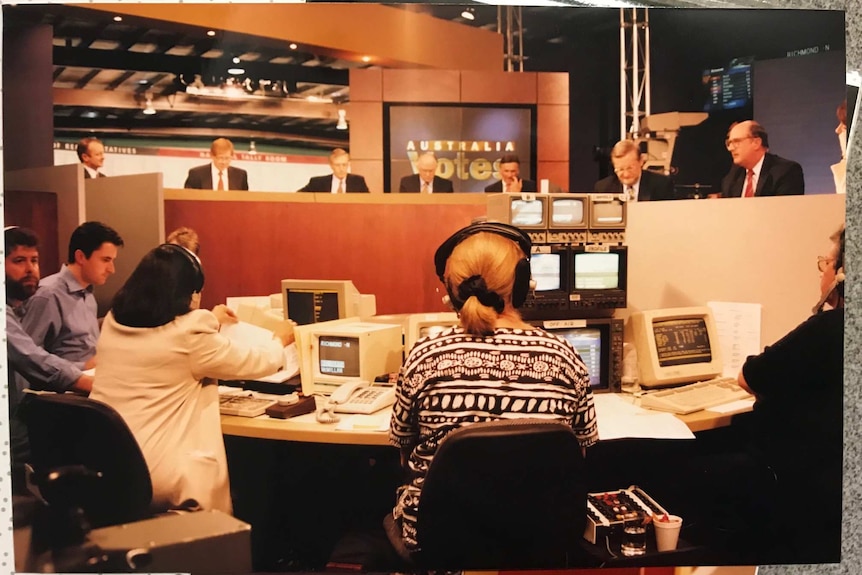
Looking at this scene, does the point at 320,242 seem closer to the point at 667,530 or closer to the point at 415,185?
the point at 415,185

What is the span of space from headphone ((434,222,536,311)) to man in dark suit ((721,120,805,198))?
0.78 m

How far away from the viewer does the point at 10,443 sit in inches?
86.0

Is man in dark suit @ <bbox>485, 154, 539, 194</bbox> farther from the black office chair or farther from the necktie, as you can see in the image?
the black office chair

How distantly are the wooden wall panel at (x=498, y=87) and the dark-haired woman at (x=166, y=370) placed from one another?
108 cm

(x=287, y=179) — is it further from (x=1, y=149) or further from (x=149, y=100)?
(x=1, y=149)

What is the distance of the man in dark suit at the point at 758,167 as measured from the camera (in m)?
2.28

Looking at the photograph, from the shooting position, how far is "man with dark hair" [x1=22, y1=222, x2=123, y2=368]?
2154mm

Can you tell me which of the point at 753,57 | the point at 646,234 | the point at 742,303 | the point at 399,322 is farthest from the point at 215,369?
the point at 753,57

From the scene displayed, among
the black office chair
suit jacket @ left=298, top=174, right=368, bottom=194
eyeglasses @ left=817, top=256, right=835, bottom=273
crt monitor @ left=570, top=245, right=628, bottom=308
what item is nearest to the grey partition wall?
suit jacket @ left=298, top=174, right=368, bottom=194

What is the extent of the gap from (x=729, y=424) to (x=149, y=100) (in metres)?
2.22

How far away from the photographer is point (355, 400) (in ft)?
7.45

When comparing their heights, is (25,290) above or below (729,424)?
above

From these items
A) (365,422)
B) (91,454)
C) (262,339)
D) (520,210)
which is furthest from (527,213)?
(91,454)

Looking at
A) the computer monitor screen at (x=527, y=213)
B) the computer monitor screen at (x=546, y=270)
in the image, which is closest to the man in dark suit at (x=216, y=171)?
the computer monitor screen at (x=527, y=213)
